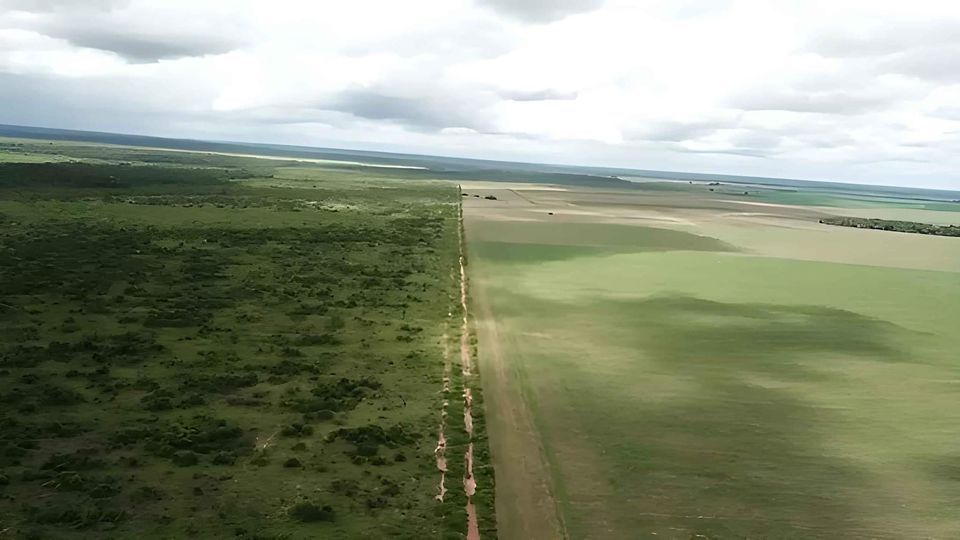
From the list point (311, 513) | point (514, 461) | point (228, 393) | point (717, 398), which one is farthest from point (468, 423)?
A: point (717, 398)


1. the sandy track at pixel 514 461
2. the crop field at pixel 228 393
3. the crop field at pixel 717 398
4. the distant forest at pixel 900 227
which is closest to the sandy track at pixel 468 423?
the crop field at pixel 228 393

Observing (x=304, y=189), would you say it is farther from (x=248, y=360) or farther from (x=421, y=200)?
(x=248, y=360)

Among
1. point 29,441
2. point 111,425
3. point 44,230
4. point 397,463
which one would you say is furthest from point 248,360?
point 44,230

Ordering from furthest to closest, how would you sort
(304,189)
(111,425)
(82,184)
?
(304,189), (82,184), (111,425)

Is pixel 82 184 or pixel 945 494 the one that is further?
pixel 82 184

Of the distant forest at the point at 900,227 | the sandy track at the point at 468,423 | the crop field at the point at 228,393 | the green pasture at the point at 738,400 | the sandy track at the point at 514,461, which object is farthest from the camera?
the distant forest at the point at 900,227

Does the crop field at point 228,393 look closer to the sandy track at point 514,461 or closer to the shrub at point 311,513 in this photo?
the shrub at point 311,513
